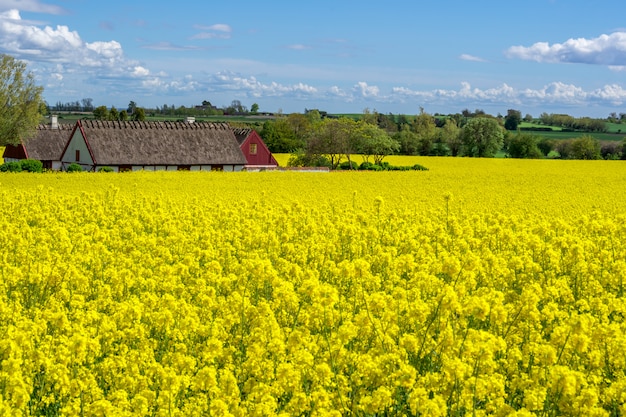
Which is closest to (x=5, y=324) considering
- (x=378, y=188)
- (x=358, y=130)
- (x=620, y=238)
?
(x=620, y=238)

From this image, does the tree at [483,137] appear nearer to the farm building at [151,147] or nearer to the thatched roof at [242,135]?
the thatched roof at [242,135]

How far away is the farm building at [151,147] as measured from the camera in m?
57.3

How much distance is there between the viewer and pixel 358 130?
71938 mm

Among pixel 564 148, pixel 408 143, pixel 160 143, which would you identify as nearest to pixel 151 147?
pixel 160 143

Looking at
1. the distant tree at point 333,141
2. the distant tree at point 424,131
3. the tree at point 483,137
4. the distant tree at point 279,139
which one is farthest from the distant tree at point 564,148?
the distant tree at point 279,139

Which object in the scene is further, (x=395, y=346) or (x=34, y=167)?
(x=34, y=167)

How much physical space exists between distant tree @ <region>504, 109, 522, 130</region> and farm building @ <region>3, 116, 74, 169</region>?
93.4 metres

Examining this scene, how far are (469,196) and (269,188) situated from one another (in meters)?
9.24

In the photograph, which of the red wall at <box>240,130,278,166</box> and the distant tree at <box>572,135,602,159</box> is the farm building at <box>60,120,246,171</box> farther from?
the distant tree at <box>572,135,602,159</box>

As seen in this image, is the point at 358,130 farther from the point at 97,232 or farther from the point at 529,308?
the point at 529,308

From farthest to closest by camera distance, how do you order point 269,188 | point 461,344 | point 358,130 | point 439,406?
point 358,130 < point 269,188 < point 461,344 < point 439,406

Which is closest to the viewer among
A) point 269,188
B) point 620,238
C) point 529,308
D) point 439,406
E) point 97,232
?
point 439,406

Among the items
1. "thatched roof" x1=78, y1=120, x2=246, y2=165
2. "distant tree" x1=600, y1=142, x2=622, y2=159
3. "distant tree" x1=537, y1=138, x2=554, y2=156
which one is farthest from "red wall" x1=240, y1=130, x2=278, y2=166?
"distant tree" x1=537, y1=138, x2=554, y2=156

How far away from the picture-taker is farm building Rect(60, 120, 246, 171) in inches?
2256
